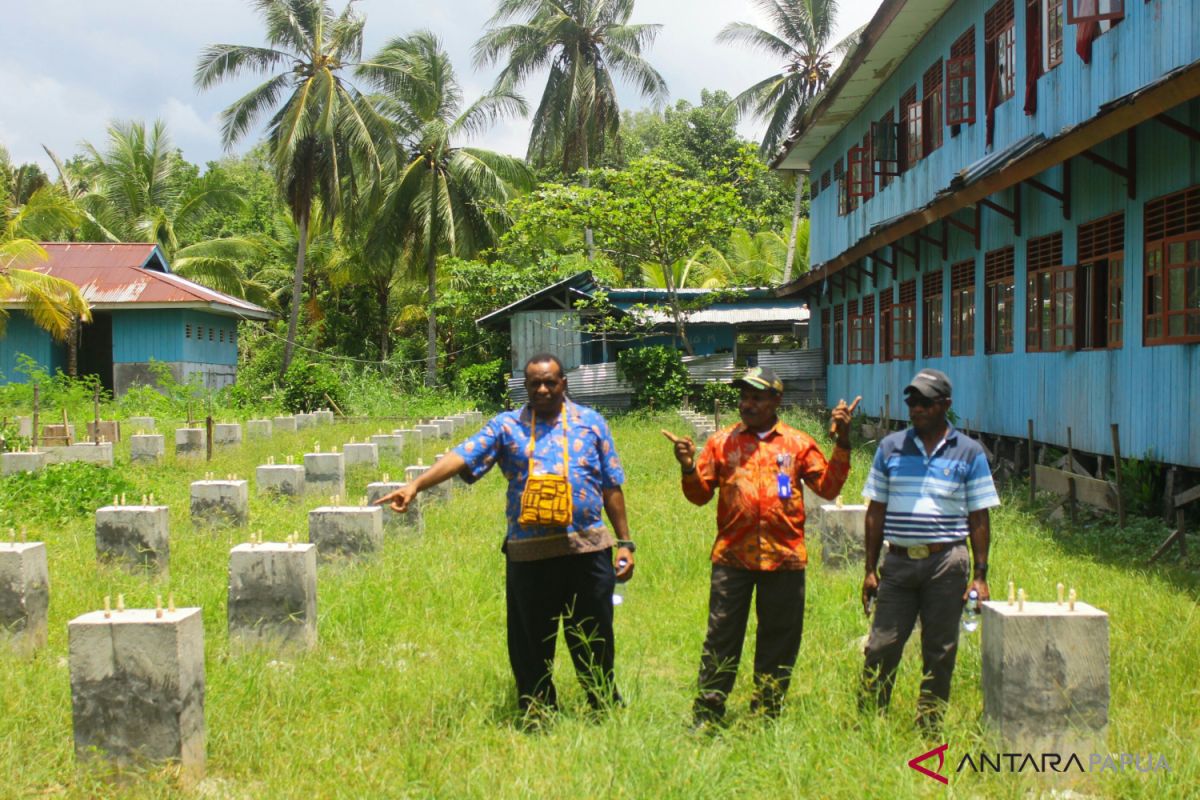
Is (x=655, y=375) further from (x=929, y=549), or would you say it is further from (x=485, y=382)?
(x=929, y=549)

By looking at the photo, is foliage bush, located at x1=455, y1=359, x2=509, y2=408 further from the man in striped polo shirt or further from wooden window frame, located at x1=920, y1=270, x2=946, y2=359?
the man in striped polo shirt

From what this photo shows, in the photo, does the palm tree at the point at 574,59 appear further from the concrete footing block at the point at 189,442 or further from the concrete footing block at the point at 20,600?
the concrete footing block at the point at 20,600

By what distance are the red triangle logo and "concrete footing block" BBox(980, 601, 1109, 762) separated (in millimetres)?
267

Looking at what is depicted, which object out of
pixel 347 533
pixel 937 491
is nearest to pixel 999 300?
pixel 347 533

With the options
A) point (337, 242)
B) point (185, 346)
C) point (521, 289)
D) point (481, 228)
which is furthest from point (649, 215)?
point (337, 242)

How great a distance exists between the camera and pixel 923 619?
4.99 m

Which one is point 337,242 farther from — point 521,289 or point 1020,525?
point 1020,525

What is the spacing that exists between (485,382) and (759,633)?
93.0ft

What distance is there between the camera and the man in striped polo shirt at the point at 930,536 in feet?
16.0

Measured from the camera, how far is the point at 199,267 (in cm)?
3641

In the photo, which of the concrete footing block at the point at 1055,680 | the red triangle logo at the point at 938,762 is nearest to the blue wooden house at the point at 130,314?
the red triangle logo at the point at 938,762

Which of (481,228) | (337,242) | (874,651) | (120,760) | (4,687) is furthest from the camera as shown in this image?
(337,242)

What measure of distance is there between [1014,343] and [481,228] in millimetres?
24047

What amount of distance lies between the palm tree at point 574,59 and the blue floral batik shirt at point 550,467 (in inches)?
1171
